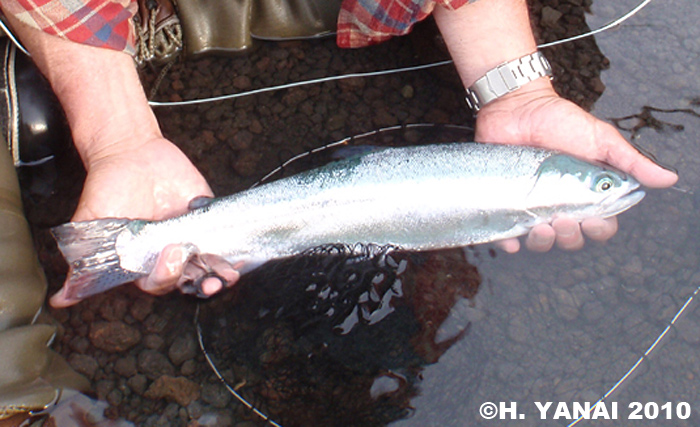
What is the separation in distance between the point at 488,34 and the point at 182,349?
6.94 ft

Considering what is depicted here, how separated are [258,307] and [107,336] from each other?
0.78 m

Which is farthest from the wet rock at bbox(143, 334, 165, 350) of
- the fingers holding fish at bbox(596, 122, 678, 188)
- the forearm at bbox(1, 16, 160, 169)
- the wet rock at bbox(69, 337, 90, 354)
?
the fingers holding fish at bbox(596, 122, 678, 188)

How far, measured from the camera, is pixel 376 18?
2965mm

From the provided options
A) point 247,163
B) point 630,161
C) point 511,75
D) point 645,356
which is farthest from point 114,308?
point 630,161

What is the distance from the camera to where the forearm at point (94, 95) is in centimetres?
265

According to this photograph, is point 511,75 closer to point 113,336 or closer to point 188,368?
point 188,368

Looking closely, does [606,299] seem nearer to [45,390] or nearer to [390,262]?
[390,262]

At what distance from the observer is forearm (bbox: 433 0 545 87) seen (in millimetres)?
2703

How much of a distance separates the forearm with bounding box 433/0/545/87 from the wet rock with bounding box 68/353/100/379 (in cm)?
226

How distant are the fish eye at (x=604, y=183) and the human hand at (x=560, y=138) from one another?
0.13 metres

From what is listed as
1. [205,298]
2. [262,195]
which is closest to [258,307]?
[205,298]

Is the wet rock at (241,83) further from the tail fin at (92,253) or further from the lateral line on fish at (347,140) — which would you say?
the tail fin at (92,253)

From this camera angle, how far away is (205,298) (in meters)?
2.45

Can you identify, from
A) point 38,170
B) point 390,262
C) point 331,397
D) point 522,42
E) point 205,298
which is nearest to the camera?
point 331,397
